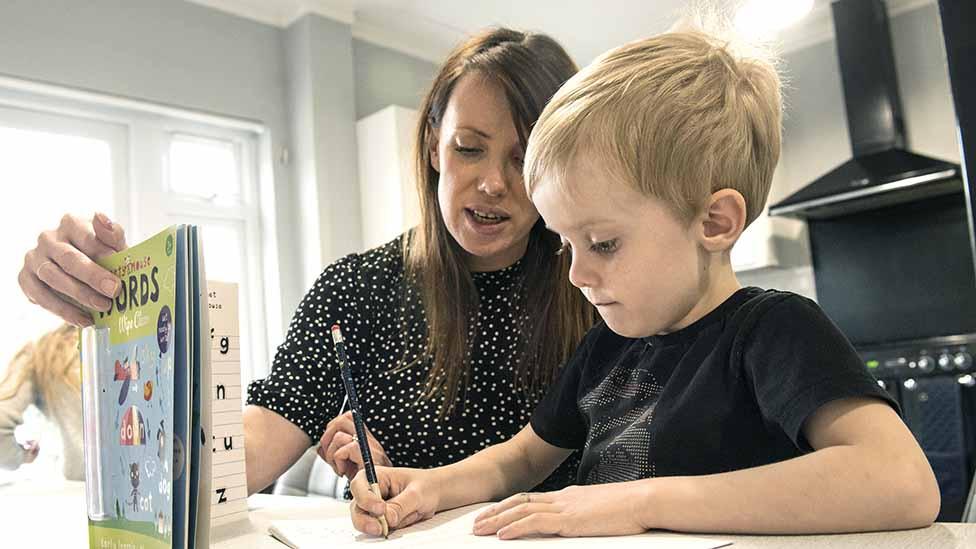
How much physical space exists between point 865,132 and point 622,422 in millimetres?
3850

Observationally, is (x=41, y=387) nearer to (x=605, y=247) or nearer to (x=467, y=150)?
(x=467, y=150)

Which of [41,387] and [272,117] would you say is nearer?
[41,387]

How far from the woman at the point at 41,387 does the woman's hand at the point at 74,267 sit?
4.91 ft

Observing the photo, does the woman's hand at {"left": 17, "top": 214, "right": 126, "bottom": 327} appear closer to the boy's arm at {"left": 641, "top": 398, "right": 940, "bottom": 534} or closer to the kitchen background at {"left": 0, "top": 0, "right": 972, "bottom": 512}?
the boy's arm at {"left": 641, "top": 398, "right": 940, "bottom": 534}

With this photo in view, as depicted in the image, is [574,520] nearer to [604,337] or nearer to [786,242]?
[604,337]

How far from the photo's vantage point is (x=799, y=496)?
0.58m

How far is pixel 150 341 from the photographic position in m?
0.57

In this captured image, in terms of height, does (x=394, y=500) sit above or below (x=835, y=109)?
below

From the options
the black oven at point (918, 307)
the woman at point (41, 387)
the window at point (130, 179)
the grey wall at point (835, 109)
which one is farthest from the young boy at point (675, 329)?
the grey wall at point (835, 109)

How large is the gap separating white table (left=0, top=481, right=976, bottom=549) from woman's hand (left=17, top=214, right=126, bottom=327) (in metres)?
0.22

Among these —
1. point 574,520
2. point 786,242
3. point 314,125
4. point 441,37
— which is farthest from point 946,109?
point 574,520

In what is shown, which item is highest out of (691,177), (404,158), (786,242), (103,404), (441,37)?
(441,37)

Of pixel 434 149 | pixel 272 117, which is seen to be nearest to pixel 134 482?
pixel 434 149

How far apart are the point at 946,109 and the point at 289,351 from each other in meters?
3.98
